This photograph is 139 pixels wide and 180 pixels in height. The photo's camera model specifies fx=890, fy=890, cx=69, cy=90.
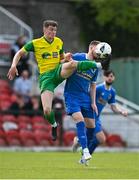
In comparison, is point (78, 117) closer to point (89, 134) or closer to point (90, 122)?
point (90, 122)

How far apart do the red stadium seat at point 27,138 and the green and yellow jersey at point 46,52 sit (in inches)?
384

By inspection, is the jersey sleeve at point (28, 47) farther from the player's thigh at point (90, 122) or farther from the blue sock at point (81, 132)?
the blue sock at point (81, 132)

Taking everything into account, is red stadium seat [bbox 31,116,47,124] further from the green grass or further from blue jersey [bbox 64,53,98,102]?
blue jersey [bbox 64,53,98,102]

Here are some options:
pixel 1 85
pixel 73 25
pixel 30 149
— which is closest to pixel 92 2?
pixel 73 25

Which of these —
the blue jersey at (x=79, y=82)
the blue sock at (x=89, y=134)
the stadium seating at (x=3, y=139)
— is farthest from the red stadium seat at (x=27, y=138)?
the blue jersey at (x=79, y=82)

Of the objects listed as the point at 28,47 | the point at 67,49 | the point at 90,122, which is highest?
the point at 28,47

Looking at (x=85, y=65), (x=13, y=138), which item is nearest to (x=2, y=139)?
(x=13, y=138)

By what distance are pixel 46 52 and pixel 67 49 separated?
1638 cm

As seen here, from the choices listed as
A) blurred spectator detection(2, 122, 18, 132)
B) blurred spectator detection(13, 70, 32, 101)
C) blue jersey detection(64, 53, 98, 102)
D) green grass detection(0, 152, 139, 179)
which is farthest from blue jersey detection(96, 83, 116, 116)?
blurred spectator detection(13, 70, 32, 101)

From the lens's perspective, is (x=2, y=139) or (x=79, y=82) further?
(x=2, y=139)

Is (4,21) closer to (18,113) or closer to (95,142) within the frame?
(18,113)

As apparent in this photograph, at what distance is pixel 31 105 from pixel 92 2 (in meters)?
6.33

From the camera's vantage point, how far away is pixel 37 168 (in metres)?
17.1

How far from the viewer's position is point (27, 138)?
28.0m
